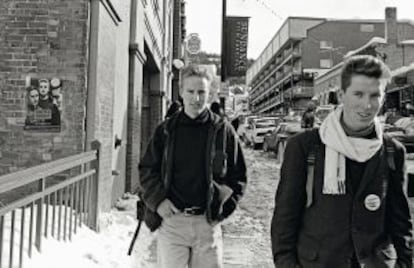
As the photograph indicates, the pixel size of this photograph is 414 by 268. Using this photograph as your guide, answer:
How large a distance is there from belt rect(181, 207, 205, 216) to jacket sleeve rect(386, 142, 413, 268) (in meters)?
1.27

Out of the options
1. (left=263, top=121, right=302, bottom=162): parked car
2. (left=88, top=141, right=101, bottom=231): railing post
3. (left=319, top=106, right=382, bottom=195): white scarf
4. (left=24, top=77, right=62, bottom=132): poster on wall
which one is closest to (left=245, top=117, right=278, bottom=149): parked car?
(left=263, top=121, right=302, bottom=162): parked car

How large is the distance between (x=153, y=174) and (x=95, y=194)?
3081 millimetres

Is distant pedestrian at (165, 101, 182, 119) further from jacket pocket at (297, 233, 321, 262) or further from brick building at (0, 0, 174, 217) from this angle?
brick building at (0, 0, 174, 217)

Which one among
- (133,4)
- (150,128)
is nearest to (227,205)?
(133,4)

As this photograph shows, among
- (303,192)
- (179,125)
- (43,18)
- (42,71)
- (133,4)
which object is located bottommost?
(303,192)

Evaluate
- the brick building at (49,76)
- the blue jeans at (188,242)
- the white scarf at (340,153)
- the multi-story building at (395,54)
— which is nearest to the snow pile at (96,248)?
the brick building at (49,76)

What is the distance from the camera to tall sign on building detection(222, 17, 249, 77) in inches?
372

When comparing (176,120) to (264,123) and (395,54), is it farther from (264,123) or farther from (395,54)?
(395,54)

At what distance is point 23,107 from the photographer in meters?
5.81

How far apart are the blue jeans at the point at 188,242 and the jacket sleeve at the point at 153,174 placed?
0.17 m

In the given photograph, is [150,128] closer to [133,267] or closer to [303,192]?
[133,267]

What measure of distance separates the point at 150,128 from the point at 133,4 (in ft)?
19.0

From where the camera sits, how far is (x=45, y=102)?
5871mm

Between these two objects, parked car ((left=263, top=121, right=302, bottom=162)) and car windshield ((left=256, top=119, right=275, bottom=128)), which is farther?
car windshield ((left=256, top=119, right=275, bottom=128))
